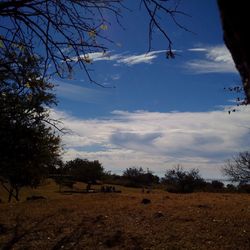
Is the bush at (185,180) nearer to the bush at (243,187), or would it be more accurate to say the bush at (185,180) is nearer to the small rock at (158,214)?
the bush at (243,187)

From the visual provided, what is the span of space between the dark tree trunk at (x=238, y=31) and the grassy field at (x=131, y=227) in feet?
30.1

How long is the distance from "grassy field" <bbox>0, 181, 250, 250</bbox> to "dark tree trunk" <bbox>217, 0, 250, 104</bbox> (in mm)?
9164

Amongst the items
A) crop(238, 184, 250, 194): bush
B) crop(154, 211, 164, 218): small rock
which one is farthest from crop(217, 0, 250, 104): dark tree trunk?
crop(238, 184, 250, 194): bush

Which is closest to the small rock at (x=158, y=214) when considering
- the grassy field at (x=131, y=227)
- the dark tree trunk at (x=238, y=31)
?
the grassy field at (x=131, y=227)

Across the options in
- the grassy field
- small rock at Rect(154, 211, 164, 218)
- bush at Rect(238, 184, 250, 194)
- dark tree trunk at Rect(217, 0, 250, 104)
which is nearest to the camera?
dark tree trunk at Rect(217, 0, 250, 104)

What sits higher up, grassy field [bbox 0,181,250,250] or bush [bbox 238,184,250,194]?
bush [bbox 238,184,250,194]

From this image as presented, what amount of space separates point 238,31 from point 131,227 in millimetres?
11901

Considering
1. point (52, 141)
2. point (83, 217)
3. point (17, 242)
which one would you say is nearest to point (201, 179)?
point (52, 141)

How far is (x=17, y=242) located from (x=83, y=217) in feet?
10.3

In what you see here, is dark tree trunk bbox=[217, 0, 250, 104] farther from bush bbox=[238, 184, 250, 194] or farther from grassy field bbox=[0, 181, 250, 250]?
bush bbox=[238, 184, 250, 194]

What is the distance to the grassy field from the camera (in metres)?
11.9

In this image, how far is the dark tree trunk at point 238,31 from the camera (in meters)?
2.36

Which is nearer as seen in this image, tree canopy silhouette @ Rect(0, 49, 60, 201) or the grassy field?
the grassy field

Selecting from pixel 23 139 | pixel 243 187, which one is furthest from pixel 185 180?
pixel 23 139
